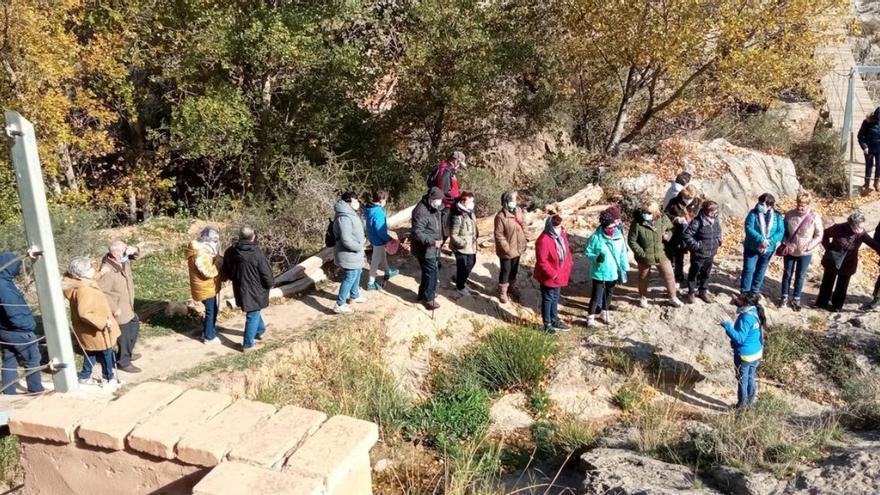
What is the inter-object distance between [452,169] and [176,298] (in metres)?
4.48

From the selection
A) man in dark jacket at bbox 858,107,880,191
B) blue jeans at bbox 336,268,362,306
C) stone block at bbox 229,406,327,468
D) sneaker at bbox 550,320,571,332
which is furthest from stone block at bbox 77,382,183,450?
man in dark jacket at bbox 858,107,880,191

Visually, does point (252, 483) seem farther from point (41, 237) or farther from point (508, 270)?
point (508, 270)

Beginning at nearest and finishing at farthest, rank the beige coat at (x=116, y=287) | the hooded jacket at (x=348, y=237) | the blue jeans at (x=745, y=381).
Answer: the beige coat at (x=116, y=287) < the blue jeans at (x=745, y=381) < the hooded jacket at (x=348, y=237)

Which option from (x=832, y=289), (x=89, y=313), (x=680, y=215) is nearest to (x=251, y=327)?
(x=89, y=313)

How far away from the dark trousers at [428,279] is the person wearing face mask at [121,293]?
11.5 feet

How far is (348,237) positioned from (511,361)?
99.4 inches

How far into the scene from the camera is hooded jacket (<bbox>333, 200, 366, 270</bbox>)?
854 cm

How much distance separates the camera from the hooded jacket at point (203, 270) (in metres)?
7.73

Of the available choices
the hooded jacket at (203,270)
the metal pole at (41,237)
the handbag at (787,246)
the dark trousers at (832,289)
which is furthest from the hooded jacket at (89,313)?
the dark trousers at (832,289)

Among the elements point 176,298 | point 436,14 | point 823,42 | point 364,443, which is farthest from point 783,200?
point 364,443

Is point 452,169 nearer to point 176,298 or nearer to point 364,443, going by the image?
point 176,298

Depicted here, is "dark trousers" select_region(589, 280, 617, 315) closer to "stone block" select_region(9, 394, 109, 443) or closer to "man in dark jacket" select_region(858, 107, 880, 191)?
"stone block" select_region(9, 394, 109, 443)

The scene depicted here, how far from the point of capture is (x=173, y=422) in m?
3.00

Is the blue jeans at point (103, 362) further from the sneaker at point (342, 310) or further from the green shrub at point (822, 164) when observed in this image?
the green shrub at point (822, 164)
